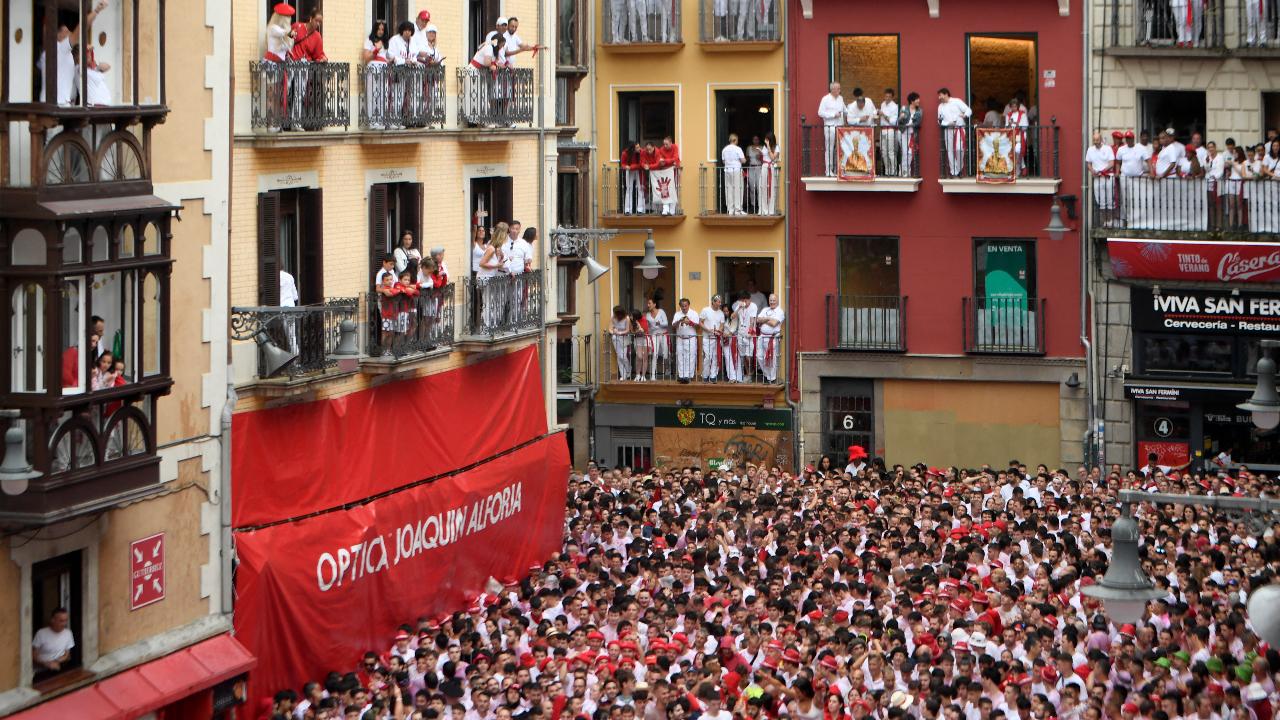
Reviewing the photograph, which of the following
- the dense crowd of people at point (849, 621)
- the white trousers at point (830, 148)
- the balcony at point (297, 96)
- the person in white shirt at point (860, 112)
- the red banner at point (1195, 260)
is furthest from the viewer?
the white trousers at point (830, 148)

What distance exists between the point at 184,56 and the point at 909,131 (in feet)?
60.9

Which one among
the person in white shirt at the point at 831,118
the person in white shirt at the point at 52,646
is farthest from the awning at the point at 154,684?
the person in white shirt at the point at 831,118

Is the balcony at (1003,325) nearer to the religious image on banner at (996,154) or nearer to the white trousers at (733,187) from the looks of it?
the religious image on banner at (996,154)

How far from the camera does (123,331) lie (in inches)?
846

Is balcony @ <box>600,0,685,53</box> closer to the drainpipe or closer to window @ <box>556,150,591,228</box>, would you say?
the drainpipe

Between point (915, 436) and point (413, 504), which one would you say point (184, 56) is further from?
point (915, 436)

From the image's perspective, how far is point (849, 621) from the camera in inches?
1019

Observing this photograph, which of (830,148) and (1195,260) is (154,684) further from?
(1195,260)

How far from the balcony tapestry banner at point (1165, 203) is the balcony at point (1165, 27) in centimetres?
223

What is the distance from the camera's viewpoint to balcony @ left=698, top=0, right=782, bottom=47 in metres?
40.4

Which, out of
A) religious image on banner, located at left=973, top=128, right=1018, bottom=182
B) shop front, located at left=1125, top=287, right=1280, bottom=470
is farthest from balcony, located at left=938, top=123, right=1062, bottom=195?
shop front, located at left=1125, top=287, right=1280, bottom=470

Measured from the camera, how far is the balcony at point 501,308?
30.5 metres

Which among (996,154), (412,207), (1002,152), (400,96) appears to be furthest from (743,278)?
(400,96)

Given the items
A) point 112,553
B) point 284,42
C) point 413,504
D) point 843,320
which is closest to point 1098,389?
point 843,320
